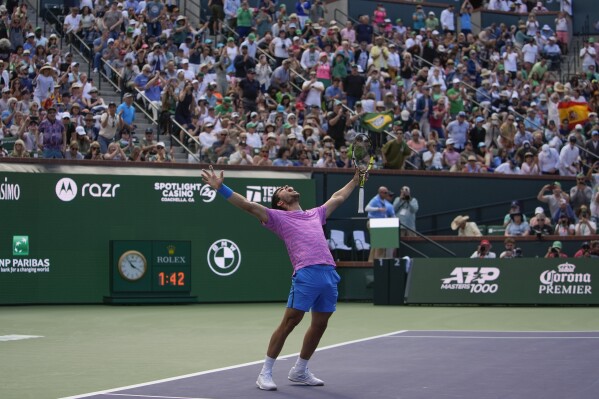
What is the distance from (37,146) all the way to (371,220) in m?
7.03

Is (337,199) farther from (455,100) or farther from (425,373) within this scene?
(455,100)

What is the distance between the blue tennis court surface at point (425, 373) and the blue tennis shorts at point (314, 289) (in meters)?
0.77

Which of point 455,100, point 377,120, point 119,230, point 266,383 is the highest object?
point 455,100

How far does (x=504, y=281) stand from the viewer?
72.1 feet

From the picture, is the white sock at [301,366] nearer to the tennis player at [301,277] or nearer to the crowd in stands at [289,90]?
the tennis player at [301,277]

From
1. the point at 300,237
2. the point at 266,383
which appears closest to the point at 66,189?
the point at 300,237

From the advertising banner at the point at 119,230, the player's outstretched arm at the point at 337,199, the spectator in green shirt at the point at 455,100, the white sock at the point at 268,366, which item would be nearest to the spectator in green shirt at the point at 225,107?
the advertising banner at the point at 119,230

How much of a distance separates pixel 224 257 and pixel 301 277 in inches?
525

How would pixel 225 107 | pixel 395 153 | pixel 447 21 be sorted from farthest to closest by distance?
pixel 447 21
pixel 225 107
pixel 395 153

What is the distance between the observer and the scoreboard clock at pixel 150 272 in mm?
22531

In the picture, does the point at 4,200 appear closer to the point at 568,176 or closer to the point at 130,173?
the point at 130,173

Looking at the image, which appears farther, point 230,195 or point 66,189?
point 66,189

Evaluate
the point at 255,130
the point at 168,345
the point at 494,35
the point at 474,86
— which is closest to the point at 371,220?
the point at 255,130

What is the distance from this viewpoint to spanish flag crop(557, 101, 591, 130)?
31.0 m
